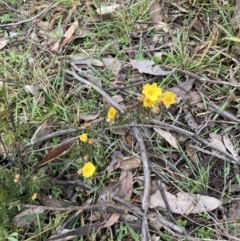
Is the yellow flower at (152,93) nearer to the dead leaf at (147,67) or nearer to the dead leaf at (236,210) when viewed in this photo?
the dead leaf at (147,67)

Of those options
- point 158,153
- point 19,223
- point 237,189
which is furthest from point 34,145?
point 237,189

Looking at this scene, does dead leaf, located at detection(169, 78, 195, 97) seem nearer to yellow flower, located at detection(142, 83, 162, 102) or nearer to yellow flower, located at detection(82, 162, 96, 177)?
yellow flower, located at detection(142, 83, 162, 102)

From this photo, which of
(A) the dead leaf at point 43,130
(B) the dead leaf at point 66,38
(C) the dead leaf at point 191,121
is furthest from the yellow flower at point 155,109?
(B) the dead leaf at point 66,38

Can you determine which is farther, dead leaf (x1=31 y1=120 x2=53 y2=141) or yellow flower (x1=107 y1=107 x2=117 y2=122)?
dead leaf (x1=31 y1=120 x2=53 y2=141)

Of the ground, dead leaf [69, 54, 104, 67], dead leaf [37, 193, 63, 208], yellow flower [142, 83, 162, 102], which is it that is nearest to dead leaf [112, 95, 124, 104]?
the ground

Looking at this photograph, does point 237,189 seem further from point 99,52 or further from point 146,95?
point 99,52
